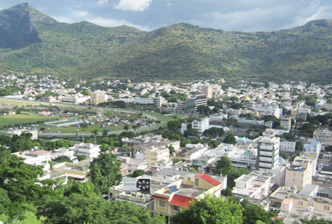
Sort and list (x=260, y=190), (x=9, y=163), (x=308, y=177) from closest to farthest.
Answer: (x=9, y=163) → (x=260, y=190) → (x=308, y=177)

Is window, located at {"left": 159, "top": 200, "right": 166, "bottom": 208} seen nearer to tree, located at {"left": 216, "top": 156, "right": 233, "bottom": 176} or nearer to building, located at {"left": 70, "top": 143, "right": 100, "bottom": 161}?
tree, located at {"left": 216, "top": 156, "right": 233, "bottom": 176}

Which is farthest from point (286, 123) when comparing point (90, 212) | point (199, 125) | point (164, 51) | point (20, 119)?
point (164, 51)

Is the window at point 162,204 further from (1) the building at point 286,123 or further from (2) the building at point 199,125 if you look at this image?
(1) the building at point 286,123

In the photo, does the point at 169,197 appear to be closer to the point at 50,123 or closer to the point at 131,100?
the point at 50,123

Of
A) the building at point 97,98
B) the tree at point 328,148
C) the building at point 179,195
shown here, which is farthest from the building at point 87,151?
Answer: the building at point 97,98

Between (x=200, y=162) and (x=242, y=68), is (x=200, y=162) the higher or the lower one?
the lower one

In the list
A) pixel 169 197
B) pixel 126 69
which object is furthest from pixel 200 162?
pixel 126 69
